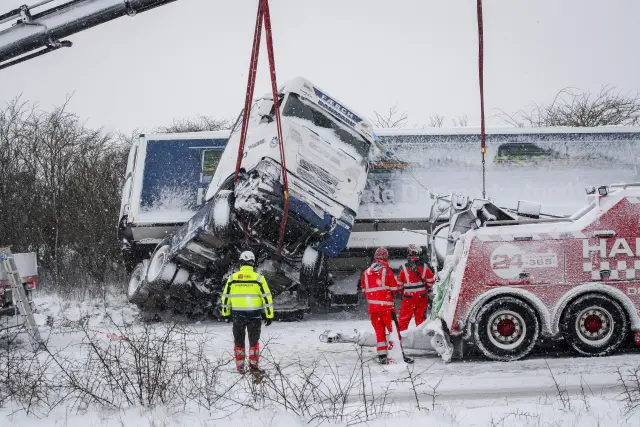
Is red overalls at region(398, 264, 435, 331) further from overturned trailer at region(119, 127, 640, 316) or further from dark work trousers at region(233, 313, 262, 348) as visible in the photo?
overturned trailer at region(119, 127, 640, 316)

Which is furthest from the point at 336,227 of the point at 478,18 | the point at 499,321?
the point at 478,18

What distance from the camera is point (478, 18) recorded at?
7250 mm

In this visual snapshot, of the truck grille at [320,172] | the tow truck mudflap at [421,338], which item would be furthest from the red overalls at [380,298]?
the truck grille at [320,172]

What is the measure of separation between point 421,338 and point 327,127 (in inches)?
161

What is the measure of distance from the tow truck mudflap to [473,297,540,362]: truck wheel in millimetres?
393

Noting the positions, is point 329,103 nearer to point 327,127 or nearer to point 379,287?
point 327,127

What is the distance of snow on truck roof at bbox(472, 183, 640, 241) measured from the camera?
7.37m

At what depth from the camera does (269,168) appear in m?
9.48

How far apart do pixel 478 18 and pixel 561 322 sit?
3.57m

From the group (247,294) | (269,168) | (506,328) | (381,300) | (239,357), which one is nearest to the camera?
(239,357)

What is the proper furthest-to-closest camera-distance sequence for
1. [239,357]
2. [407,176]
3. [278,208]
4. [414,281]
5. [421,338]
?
[407,176] < [278,208] < [414,281] < [421,338] < [239,357]

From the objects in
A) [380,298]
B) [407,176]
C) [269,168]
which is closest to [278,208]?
[269,168]

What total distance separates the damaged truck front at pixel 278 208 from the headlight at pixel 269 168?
1cm

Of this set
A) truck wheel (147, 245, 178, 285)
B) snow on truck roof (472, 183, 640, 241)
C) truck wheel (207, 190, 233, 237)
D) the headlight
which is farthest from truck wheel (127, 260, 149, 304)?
snow on truck roof (472, 183, 640, 241)
